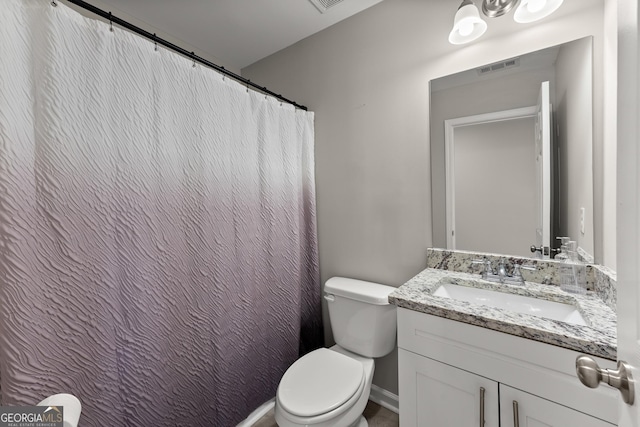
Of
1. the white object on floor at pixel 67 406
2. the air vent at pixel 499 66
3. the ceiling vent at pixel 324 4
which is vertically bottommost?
the white object on floor at pixel 67 406

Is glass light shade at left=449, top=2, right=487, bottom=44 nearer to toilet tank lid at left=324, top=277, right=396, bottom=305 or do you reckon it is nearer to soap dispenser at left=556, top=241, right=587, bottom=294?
soap dispenser at left=556, top=241, right=587, bottom=294

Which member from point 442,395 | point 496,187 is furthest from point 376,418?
point 496,187

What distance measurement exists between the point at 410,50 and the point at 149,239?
1.65m

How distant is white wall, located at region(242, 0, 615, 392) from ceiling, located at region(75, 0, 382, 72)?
11 centimetres

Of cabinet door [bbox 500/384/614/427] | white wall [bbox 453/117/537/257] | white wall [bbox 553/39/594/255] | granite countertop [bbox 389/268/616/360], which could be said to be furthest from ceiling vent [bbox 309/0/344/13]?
cabinet door [bbox 500/384/614/427]

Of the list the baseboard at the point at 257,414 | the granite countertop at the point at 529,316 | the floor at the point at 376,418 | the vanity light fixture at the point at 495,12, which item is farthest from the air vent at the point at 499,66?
the baseboard at the point at 257,414

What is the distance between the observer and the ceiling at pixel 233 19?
1.51 metres

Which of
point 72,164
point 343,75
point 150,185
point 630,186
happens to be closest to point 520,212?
point 630,186

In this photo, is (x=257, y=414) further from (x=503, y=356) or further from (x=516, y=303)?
(x=516, y=303)

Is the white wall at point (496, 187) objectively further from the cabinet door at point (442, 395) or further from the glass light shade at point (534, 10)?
the cabinet door at point (442, 395)

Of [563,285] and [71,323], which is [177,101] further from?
[563,285]

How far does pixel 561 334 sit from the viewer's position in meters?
0.76

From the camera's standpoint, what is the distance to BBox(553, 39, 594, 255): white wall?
107 cm

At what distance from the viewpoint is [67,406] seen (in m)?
0.55
